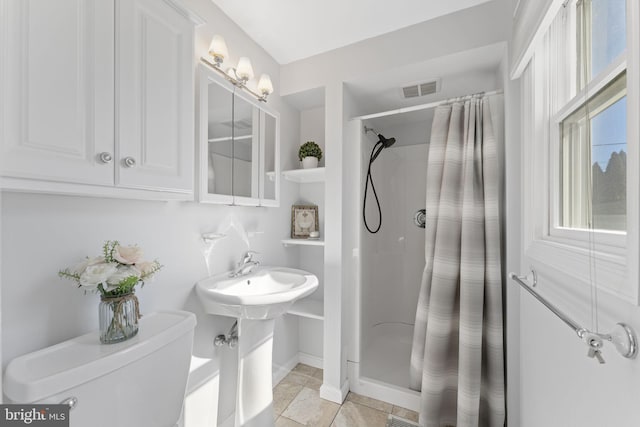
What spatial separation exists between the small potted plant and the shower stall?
0.37m

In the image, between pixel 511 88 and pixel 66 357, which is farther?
pixel 511 88

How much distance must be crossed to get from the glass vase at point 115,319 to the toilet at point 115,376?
23 millimetres

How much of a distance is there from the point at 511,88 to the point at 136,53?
171 cm

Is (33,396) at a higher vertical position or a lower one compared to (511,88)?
lower

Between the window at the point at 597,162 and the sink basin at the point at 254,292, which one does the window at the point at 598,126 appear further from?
the sink basin at the point at 254,292

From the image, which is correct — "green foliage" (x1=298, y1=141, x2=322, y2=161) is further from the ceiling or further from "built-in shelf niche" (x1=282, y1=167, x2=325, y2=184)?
the ceiling

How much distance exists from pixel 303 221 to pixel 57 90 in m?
1.56

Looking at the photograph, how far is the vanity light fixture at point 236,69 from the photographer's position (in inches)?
52.5

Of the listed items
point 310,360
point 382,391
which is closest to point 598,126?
point 382,391

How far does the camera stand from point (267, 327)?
1415mm

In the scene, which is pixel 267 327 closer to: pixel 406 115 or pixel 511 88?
pixel 511 88

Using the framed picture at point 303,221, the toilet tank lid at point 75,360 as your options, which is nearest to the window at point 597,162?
the toilet tank lid at point 75,360

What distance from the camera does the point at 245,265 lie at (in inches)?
59.7

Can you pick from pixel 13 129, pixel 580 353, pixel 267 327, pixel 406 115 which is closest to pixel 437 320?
pixel 580 353
